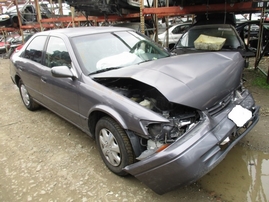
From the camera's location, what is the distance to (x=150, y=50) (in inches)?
143

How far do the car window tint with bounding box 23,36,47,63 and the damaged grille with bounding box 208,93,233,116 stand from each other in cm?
284

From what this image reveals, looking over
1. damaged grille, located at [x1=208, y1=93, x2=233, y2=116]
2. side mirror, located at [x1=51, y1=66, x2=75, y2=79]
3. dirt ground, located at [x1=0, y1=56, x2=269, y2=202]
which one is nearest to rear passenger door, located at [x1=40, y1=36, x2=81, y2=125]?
side mirror, located at [x1=51, y1=66, x2=75, y2=79]

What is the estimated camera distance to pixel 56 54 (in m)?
3.38

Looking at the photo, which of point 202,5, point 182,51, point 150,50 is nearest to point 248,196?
point 150,50

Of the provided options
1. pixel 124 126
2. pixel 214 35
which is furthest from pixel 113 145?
pixel 214 35

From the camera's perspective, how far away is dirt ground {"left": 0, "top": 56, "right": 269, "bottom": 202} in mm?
2414

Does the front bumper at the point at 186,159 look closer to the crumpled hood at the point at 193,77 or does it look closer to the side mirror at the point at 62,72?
the crumpled hood at the point at 193,77

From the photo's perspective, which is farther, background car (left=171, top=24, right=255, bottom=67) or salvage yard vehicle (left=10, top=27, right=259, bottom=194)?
background car (left=171, top=24, right=255, bottom=67)

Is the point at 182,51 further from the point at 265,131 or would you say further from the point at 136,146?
the point at 136,146

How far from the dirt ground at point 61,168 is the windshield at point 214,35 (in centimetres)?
Result: 173

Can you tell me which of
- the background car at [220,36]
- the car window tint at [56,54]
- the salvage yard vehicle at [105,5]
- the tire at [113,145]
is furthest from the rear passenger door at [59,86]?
the salvage yard vehicle at [105,5]

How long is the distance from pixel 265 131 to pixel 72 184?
9.16 feet

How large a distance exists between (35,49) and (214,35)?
13.6ft

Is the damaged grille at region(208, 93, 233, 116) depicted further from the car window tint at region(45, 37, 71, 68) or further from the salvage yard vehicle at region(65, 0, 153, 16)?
the salvage yard vehicle at region(65, 0, 153, 16)
